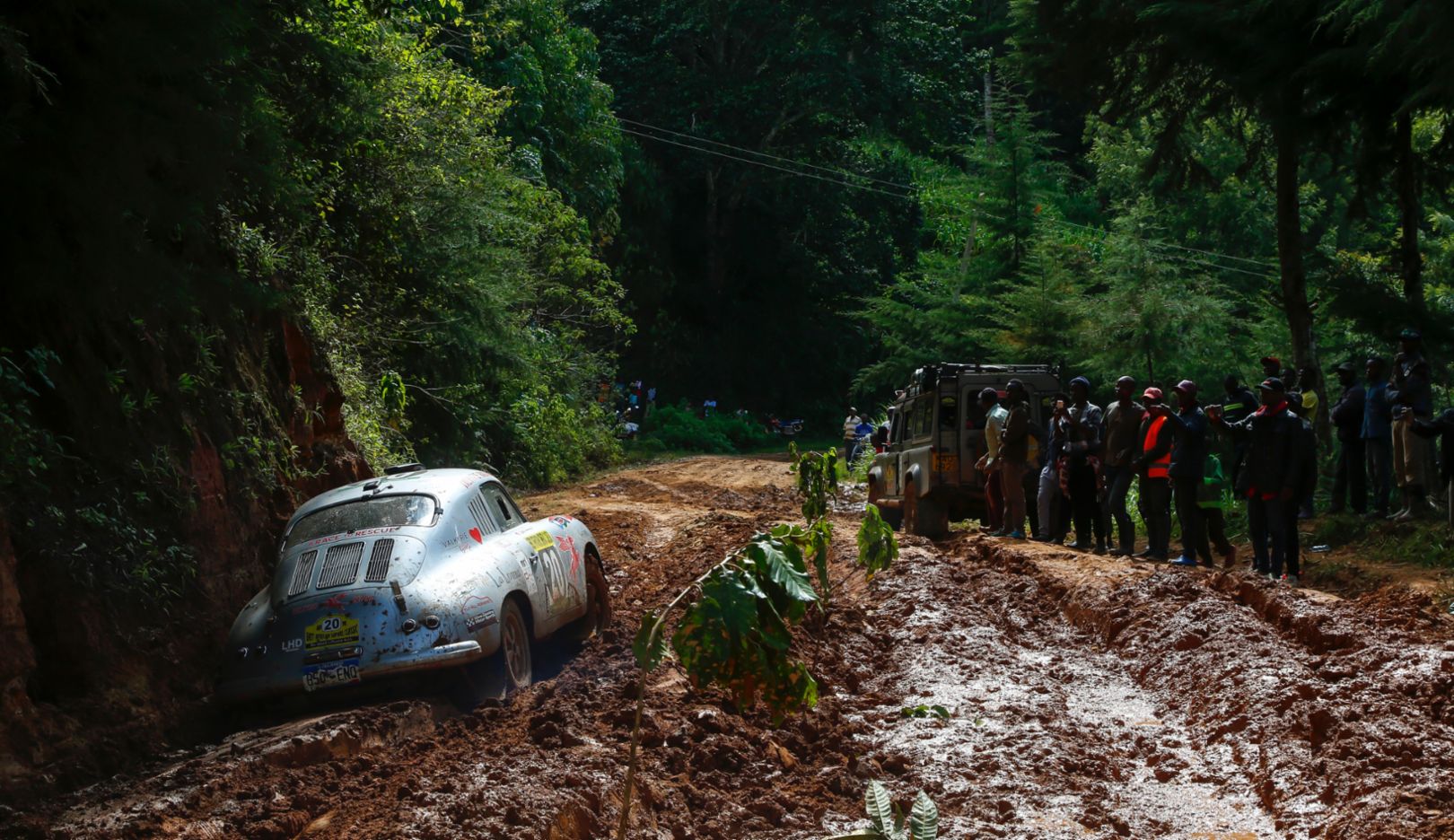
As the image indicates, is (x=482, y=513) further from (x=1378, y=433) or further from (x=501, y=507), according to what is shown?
(x=1378, y=433)

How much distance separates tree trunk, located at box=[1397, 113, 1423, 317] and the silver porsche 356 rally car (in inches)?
439

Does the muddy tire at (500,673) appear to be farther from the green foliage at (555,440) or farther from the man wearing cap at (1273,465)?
the green foliage at (555,440)

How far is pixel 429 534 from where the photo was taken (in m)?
9.63

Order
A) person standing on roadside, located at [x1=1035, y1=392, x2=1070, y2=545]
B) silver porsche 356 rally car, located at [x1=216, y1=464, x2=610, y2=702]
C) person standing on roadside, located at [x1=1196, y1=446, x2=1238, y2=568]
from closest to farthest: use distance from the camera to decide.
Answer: silver porsche 356 rally car, located at [x1=216, y1=464, x2=610, y2=702] → person standing on roadside, located at [x1=1196, y1=446, x2=1238, y2=568] → person standing on roadside, located at [x1=1035, y1=392, x2=1070, y2=545]

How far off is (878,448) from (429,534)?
11.9 m

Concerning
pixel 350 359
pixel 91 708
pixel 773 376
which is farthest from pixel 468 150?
pixel 773 376

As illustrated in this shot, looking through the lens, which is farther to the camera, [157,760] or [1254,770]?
[157,760]

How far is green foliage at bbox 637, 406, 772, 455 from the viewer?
4475 cm

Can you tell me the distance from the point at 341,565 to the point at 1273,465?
7.72 meters

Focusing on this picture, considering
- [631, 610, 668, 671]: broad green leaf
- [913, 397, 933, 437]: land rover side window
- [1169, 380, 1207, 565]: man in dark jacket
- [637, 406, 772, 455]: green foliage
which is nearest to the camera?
[631, 610, 668, 671]: broad green leaf

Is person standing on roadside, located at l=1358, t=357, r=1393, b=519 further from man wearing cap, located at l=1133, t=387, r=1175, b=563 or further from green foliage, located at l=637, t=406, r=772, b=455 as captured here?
green foliage, located at l=637, t=406, r=772, b=455

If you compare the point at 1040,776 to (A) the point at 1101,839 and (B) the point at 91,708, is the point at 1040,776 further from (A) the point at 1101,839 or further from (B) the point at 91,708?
(B) the point at 91,708

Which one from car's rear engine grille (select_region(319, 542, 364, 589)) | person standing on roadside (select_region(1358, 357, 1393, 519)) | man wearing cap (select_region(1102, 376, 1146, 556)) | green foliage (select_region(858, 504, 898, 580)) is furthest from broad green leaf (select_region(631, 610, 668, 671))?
person standing on roadside (select_region(1358, 357, 1393, 519))

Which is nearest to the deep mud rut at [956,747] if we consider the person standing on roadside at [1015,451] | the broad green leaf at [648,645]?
the broad green leaf at [648,645]
